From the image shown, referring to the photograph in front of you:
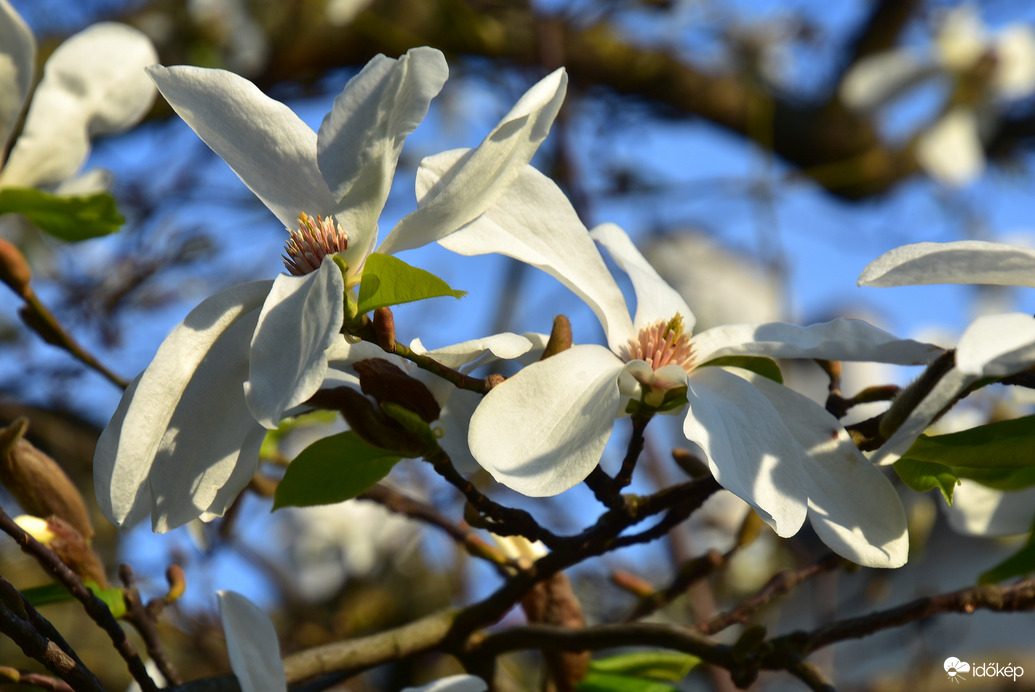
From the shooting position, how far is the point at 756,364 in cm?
43

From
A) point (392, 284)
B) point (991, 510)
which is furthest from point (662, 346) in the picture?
point (991, 510)

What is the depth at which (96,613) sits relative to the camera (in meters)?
0.43

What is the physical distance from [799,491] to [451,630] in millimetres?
252

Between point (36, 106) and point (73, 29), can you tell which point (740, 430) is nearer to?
point (36, 106)

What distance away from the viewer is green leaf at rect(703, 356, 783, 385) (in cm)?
43

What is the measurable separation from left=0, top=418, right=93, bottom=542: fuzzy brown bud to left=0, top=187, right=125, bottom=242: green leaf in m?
0.14

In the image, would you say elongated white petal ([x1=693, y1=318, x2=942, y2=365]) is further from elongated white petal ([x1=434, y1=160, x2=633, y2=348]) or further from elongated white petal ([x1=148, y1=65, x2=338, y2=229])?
elongated white petal ([x1=148, y1=65, x2=338, y2=229])

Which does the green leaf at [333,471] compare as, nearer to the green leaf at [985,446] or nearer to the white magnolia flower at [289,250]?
the white magnolia flower at [289,250]

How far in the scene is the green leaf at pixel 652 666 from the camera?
0.58m

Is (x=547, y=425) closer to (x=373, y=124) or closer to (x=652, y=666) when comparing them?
(x=373, y=124)

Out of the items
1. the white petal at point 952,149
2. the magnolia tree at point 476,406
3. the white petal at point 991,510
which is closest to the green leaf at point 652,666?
the magnolia tree at point 476,406

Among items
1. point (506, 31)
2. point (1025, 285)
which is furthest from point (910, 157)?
point (1025, 285)

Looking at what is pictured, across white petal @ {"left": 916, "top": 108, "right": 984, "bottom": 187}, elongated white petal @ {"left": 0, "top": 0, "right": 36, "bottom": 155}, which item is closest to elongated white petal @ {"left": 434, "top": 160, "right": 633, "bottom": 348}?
elongated white petal @ {"left": 0, "top": 0, "right": 36, "bottom": 155}

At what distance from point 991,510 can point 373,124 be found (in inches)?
17.9
